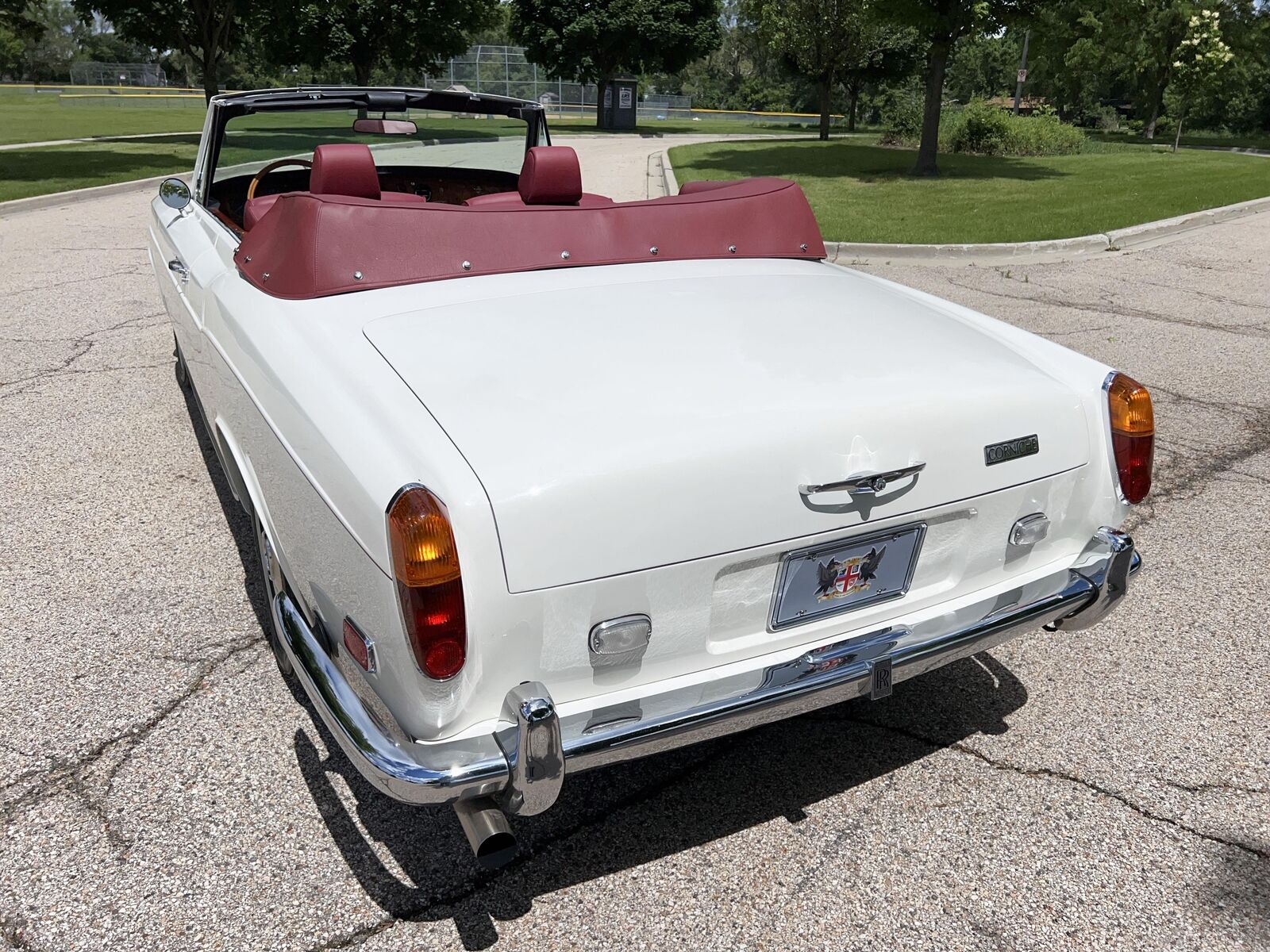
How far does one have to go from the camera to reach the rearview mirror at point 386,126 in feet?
14.8

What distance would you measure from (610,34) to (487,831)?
40727 millimetres

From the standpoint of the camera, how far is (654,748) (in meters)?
2.04

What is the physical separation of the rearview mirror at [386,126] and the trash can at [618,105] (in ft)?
115

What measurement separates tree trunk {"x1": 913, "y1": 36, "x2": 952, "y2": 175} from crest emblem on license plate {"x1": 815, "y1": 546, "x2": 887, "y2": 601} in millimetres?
16573

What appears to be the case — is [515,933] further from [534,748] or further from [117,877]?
[117,877]

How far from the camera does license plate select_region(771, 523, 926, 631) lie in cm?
216

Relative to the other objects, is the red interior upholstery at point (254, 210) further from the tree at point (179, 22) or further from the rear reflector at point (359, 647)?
the tree at point (179, 22)

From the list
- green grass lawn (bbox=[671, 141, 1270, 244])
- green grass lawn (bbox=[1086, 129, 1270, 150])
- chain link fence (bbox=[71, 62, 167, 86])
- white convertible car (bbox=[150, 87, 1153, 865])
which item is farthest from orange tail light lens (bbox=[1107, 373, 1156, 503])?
chain link fence (bbox=[71, 62, 167, 86])

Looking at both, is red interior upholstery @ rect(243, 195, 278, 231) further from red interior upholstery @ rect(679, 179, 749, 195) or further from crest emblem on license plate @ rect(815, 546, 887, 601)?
crest emblem on license plate @ rect(815, 546, 887, 601)

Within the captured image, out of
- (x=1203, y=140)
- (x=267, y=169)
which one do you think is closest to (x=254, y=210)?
(x=267, y=169)

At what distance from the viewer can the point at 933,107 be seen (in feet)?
56.9

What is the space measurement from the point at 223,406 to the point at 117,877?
1367mm

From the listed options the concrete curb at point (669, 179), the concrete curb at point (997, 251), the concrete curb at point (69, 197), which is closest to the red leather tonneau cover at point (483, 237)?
the concrete curb at point (997, 251)

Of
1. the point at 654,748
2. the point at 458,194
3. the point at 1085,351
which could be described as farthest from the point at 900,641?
the point at 1085,351
